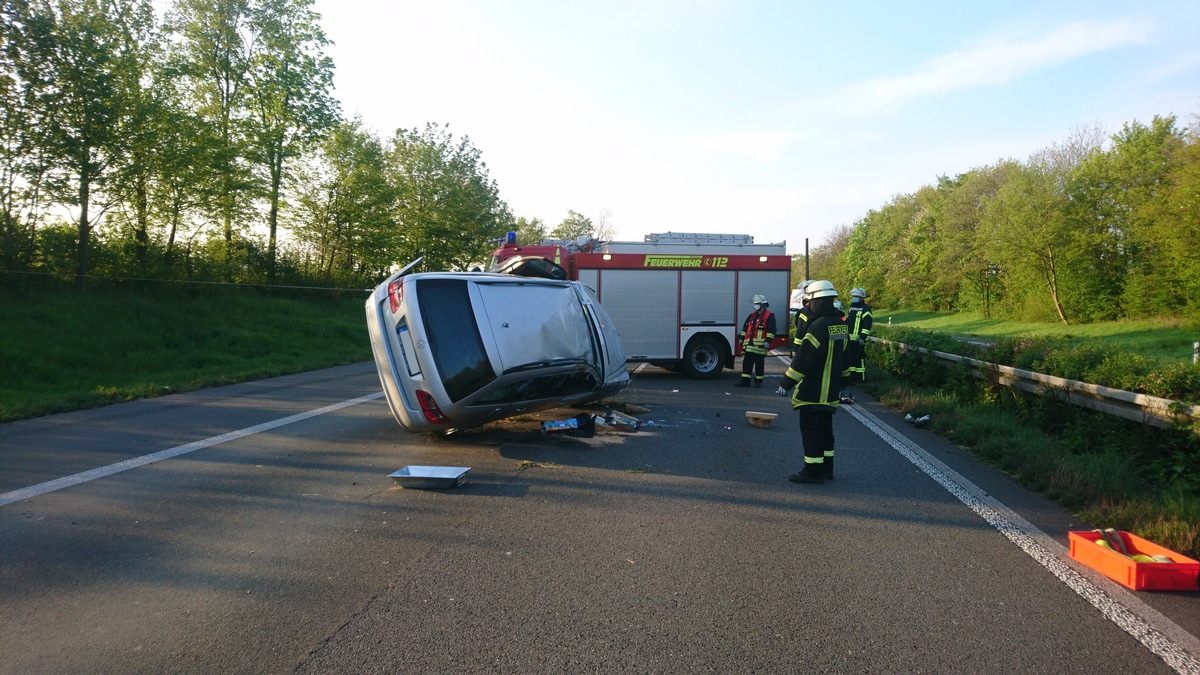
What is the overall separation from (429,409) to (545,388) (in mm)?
1329

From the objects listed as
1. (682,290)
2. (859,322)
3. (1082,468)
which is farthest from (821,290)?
(682,290)

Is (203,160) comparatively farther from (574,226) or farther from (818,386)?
(574,226)

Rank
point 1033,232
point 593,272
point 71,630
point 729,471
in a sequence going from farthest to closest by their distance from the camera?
point 1033,232 → point 593,272 → point 729,471 → point 71,630

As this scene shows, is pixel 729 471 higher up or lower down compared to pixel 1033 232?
lower down

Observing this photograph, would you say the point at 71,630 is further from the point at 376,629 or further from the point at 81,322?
the point at 81,322

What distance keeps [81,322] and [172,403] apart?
25.1ft

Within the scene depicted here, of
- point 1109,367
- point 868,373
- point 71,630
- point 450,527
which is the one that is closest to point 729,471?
point 450,527

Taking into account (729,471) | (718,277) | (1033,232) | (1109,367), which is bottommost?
(729,471)

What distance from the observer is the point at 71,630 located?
3.69 meters

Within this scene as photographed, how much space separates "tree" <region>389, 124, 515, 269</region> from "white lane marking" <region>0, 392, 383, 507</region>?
30969mm

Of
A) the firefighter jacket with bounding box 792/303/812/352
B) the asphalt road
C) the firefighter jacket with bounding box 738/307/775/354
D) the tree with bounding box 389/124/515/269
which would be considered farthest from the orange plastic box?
the tree with bounding box 389/124/515/269

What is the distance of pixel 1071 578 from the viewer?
4.54 meters

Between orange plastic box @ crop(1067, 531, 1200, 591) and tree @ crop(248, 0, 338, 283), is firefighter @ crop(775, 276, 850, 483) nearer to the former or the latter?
orange plastic box @ crop(1067, 531, 1200, 591)

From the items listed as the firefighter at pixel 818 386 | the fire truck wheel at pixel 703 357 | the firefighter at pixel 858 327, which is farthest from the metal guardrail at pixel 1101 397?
the fire truck wheel at pixel 703 357
